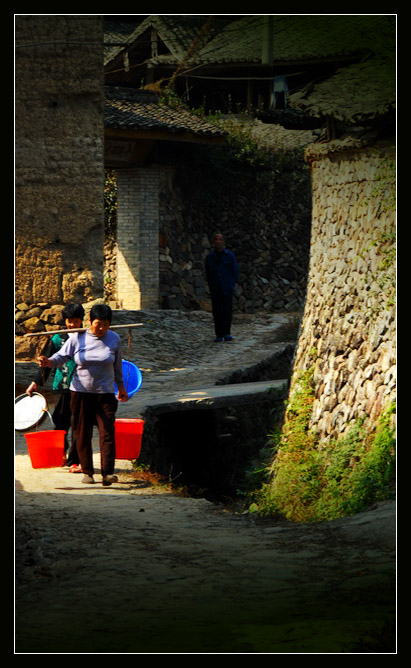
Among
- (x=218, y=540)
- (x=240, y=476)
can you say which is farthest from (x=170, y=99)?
(x=218, y=540)

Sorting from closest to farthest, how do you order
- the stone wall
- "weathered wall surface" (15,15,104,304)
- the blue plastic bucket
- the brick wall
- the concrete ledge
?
1. the blue plastic bucket
2. the concrete ledge
3. "weathered wall surface" (15,15,104,304)
4. the brick wall
5. the stone wall

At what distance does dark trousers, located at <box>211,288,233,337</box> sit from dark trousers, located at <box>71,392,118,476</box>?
26.8 ft

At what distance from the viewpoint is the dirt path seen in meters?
3.88

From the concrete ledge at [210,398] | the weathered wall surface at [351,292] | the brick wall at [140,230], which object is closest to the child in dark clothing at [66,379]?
the concrete ledge at [210,398]

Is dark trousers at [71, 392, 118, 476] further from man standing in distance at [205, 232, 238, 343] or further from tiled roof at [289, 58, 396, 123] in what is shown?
man standing in distance at [205, 232, 238, 343]

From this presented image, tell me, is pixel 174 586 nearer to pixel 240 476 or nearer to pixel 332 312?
pixel 332 312

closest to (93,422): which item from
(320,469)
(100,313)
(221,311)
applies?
(100,313)

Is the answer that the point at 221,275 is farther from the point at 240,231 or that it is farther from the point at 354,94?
the point at 354,94

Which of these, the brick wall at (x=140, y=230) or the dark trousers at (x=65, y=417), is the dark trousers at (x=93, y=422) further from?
the brick wall at (x=140, y=230)

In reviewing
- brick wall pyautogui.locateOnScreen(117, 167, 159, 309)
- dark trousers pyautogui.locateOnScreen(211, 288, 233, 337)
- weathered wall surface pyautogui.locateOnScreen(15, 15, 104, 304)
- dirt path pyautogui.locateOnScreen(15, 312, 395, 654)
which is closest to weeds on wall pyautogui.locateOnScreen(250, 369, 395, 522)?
dirt path pyautogui.locateOnScreen(15, 312, 395, 654)

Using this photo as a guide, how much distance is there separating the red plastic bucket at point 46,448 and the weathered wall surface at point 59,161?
4671mm

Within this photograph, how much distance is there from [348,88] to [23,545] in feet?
14.0

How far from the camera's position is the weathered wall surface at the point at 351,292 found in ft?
24.0

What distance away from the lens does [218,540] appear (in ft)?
18.9
